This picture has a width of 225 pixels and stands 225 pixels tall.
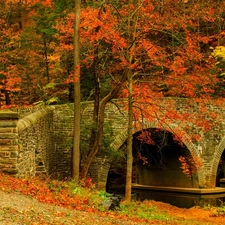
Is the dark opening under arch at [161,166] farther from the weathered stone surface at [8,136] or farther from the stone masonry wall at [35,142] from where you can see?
the weathered stone surface at [8,136]

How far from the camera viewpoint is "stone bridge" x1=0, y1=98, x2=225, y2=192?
1041 centimetres

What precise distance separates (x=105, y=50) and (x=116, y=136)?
483 cm

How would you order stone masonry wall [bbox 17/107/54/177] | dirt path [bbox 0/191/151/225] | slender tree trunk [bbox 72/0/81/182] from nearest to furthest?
dirt path [bbox 0/191/151/225] < stone masonry wall [bbox 17/107/54/177] < slender tree trunk [bbox 72/0/81/182]

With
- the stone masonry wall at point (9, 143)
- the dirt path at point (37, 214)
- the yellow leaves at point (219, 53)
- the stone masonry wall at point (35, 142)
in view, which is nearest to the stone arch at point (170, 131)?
the stone masonry wall at point (35, 142)

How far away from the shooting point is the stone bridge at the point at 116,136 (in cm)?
1041

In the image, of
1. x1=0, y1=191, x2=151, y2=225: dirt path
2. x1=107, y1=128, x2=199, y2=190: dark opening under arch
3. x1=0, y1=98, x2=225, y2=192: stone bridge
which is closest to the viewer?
x1=0, y1=191, x2=151, y2=225: dirt path

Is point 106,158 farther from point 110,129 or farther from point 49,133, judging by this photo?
point 49,133

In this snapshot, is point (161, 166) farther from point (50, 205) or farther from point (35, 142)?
point (50, 205)

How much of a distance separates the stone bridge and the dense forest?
94 cm

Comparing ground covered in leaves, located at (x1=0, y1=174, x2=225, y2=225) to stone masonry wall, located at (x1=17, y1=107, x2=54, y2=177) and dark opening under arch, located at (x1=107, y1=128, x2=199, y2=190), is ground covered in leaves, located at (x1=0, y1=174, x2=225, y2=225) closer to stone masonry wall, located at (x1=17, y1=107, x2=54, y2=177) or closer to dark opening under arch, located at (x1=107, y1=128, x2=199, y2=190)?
stone masonry wall, located at (x1=17, y1=107, x2=54, y2=177)

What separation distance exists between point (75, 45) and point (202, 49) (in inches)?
656

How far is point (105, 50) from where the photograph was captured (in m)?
15.1

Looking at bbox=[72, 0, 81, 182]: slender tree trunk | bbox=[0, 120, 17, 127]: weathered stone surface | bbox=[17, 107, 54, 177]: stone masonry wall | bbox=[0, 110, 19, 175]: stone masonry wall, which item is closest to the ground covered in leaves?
bbox=[0, 110, 19, 175]: stone masonry wall

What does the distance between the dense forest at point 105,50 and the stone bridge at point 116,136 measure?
36.9 inches
